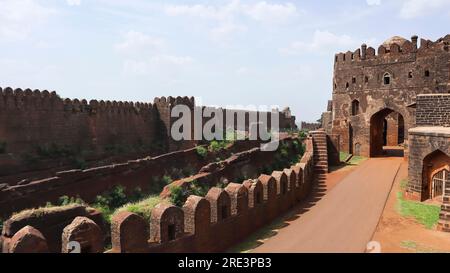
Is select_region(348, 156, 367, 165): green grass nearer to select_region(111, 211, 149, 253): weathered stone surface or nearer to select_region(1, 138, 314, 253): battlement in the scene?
select_region(1, 138, 314, 253): battlement

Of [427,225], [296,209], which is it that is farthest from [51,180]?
[427,225]

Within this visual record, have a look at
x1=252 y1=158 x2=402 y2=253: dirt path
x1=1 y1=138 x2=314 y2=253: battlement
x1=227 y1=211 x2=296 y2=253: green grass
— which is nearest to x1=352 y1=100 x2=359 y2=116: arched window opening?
x1=252 y1=158 x2=402 y2=253: dirt path

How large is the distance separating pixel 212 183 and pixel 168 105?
482 inches

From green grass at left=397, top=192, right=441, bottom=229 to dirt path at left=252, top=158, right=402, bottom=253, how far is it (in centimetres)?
71

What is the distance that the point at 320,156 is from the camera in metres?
22.0

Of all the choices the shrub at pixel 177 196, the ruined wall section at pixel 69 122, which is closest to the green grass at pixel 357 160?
the ruined wall section at pixel 69 122

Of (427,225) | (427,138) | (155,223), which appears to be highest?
(427,138)

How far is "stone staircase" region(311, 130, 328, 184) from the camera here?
20.8m

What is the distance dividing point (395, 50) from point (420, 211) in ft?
52.9

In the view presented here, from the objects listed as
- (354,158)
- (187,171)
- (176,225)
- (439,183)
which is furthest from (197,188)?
(354,158)

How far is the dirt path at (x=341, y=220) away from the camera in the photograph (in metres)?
10.4

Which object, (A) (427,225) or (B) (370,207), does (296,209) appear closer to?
(B) (370,207)

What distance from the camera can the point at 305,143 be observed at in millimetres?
24016

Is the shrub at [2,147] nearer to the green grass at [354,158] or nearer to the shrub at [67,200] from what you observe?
the shrub at [67,200]
